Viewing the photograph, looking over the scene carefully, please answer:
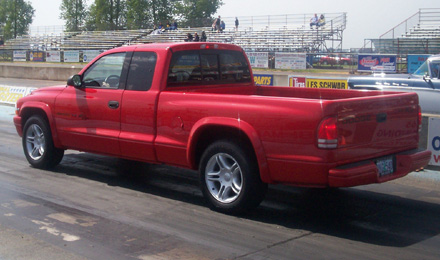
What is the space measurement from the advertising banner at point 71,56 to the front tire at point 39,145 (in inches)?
1447

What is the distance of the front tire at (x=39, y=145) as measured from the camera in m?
8.27

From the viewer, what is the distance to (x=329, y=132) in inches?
205

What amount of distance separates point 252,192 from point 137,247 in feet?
4.79

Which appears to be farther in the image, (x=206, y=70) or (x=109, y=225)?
(x=206, y=70)

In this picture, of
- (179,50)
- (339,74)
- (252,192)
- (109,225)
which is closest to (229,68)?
(179,50)

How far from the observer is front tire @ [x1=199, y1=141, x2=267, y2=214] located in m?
5.88

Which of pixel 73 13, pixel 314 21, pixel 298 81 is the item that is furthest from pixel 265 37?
pixel 73 13

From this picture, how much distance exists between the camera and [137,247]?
16.7ft

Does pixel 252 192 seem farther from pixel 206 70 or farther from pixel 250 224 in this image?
pixel 206 70

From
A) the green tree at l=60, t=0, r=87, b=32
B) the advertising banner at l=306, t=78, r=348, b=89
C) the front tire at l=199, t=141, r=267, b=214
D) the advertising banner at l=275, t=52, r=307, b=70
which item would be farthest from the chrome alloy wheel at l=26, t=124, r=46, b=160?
→ the green tree at l=60, t=0, r=87, b=32

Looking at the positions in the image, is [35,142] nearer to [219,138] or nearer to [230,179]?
[219,138]

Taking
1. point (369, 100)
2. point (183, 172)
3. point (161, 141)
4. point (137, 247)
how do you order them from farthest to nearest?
1. point (183, 172)
2. point (161, 141)
3. point (369, 100)
4. point (137, 247)

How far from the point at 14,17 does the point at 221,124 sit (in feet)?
271

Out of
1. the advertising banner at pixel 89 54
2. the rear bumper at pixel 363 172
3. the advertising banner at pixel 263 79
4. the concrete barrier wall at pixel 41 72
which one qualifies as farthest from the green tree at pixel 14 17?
the rear bumper at pixel 363 172
